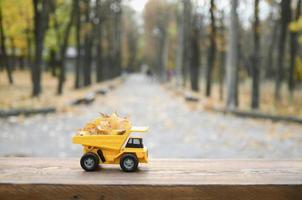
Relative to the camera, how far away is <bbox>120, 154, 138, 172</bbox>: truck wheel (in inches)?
126

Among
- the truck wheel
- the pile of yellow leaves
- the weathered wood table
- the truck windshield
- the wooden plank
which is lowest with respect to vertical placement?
the wooden plank

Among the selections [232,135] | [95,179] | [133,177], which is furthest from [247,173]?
[232,135]

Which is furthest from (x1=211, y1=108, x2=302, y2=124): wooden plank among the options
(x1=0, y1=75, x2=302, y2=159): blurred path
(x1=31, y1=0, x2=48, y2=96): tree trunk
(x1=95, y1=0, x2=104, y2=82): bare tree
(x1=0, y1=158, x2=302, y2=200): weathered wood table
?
(x1=95, y1=0, x2=104, y2=82): bare tree

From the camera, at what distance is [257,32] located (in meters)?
21.3

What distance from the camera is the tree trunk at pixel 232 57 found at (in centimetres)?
2170

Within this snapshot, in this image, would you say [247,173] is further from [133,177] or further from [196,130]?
[196,130]

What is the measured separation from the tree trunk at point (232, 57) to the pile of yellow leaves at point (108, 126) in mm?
18606

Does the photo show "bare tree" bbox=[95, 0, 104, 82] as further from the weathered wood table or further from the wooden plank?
the weathered wood table

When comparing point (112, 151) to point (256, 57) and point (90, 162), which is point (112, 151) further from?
point (256, 57)

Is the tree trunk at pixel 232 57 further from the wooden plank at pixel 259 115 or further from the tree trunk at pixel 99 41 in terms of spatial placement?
the tree trunk at pixel 99 41

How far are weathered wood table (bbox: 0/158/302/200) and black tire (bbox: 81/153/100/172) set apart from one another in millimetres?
42

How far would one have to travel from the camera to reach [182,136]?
46.0 feet

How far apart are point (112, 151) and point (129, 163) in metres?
0.15

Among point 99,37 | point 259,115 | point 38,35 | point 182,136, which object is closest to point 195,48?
point 99,37
